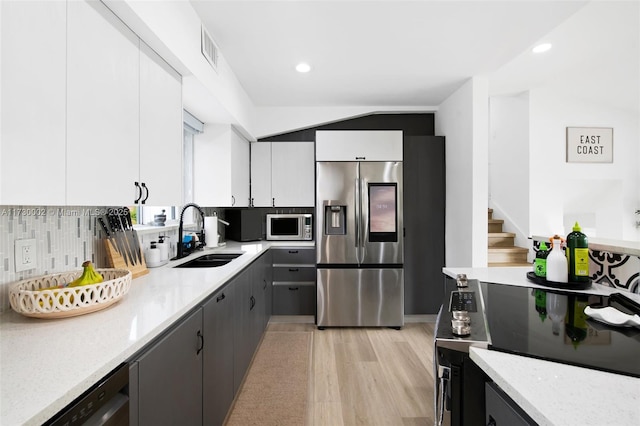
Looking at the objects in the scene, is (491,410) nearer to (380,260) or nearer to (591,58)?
(380,260)

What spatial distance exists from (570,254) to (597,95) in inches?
172

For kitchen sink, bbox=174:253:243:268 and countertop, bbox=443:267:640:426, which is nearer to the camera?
countertop, bbox=443:267:640:426

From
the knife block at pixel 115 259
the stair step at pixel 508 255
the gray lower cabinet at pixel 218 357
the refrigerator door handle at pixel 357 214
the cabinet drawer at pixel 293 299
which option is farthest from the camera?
the stair step at pixel 508 255

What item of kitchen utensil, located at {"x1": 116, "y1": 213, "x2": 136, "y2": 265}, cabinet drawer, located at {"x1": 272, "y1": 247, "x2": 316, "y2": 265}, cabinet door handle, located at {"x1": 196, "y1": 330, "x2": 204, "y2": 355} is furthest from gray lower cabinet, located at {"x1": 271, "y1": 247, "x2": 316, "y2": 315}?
cabinet door handle, located at {"x1": 196, "y1": 330, "x2": 204, "y2": 355}

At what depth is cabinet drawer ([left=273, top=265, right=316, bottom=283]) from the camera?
12.1 feet

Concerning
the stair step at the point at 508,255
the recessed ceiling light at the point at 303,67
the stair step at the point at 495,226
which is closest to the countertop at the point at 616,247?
the recessed ceiling light at the point at 303,67

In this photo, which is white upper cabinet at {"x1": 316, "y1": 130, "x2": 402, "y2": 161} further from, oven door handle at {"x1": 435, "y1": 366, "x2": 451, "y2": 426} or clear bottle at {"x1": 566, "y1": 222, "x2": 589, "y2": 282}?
oven door handle at {"x1": 435, "y1": 366, "x2": 451, "y2": 426}

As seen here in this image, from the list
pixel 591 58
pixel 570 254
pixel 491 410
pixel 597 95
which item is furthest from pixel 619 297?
pixel 597 95

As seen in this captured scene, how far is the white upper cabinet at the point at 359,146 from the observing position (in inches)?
140

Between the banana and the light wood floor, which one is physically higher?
the banana

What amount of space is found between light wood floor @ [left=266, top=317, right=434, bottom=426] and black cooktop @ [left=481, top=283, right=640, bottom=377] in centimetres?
115

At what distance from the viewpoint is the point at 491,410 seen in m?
0.89

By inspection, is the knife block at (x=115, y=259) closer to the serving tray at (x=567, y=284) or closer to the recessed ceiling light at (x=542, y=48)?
the serving tray at (x=567, y=284)

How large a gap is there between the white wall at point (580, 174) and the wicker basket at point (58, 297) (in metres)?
4.87
